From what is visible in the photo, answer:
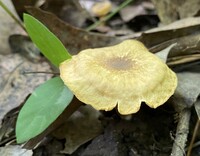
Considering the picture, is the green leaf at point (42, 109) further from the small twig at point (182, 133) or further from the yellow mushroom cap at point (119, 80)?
the small twig at point (182, 133)

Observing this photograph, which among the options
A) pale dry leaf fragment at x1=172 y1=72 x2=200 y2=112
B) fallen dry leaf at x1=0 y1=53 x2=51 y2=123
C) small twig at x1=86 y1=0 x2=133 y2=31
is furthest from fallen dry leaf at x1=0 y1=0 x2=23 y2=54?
pale dry leaf fragment at x1=172 y1=72 x2=200 y2=112

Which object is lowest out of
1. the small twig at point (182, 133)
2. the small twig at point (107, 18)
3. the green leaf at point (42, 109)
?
the small twig at point (107, 18)

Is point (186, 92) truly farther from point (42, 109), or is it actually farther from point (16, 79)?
point (16, 79)

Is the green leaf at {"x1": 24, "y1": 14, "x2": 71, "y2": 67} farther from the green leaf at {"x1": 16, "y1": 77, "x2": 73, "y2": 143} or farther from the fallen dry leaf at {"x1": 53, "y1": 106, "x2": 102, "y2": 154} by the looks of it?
the fallen dry leaf at {"x1": 53, "y1": 106, "x2": 102, "y2": 154}

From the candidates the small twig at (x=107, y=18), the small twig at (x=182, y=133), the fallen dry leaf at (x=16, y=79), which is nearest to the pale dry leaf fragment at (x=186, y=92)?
the small twig at (x=182, y=133)

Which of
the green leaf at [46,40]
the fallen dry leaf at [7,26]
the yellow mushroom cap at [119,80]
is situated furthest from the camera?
the fallen dry leaf at [7,26]

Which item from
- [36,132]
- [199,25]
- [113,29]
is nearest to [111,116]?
[36,132]

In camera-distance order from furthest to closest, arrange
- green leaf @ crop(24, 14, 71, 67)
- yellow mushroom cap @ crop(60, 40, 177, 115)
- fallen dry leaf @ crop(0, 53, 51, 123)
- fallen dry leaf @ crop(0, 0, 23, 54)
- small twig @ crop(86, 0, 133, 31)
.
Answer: small twig @ crop(86, 0, 133, 31) → fallen dry leaf @ crop(0, 0, 23, 54) → fallen dry leaf @ crop(0, 53, 51, 123) → green leaf @ crop(24, 14, 71, 67) → yellow mushroom cap @ crop(60, 40, 177, 115)

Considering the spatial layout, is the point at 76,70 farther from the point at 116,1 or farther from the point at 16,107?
the point at 116,1
